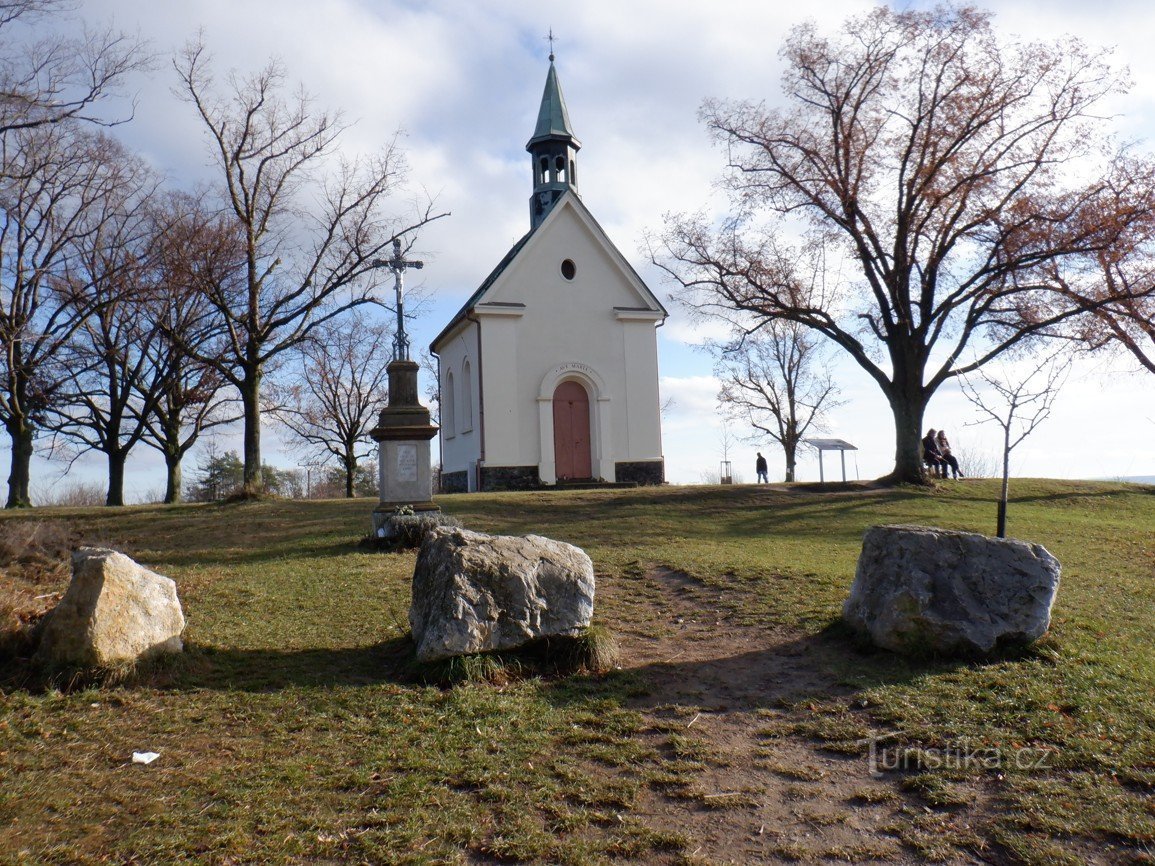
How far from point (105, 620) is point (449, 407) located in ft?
78.1

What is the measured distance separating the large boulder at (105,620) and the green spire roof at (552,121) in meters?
25.6

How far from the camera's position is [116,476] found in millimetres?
29859

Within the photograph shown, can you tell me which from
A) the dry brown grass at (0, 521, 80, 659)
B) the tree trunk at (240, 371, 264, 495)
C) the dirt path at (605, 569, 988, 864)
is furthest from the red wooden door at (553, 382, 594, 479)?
the dirt path at (605, 569, 988, 864)

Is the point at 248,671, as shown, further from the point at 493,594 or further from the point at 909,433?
the point at 909,433

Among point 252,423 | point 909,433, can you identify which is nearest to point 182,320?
point 252,423

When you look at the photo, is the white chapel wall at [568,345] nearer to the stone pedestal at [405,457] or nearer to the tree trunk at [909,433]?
the tree trunk at [909,433]

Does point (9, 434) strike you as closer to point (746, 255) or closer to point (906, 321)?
point (746, 255)

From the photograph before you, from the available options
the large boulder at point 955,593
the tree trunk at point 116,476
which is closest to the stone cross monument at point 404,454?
the large boulder at point 955,593

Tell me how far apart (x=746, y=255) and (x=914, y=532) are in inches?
687

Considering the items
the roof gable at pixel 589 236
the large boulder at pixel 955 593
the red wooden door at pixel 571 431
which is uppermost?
the roof gable at pixel 589 236

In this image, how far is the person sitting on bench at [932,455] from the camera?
25281 mm

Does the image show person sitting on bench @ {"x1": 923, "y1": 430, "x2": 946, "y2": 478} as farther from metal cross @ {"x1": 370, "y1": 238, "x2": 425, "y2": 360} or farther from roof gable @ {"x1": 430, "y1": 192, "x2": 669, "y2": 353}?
metal cross @ {"x1": 370, "y1": 238, "x2": 425, "y2": 360}

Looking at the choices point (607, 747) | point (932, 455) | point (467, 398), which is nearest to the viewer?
point (607, 747)

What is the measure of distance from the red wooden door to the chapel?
31 mm
